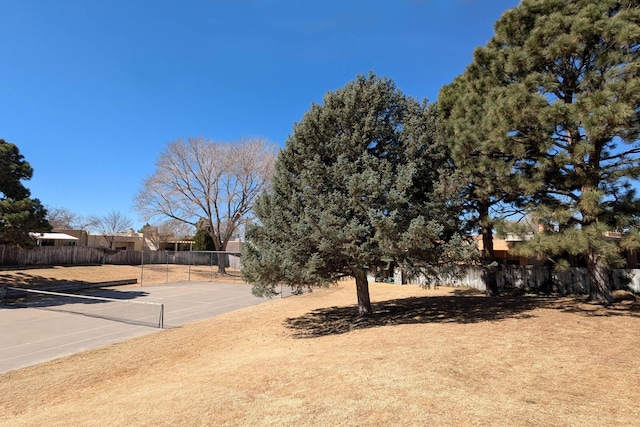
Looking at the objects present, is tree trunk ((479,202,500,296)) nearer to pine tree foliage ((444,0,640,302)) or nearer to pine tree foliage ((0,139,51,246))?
pine tree foliage ((444,0,640,302))

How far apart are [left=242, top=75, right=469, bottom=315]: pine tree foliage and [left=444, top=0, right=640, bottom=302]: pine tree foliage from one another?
224 cm

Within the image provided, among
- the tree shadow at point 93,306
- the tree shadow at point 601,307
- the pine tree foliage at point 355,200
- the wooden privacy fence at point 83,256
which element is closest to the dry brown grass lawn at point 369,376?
the tree shadow at point 601,307

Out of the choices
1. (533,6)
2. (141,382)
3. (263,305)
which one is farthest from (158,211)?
(533,6)

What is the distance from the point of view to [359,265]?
32.8 ft

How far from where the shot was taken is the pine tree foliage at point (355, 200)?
9.86 metres

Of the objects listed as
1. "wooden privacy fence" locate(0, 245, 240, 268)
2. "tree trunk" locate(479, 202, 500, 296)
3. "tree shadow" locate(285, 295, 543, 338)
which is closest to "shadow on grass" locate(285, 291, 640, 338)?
"tree shadow" locate(285, 295, 543, 338)

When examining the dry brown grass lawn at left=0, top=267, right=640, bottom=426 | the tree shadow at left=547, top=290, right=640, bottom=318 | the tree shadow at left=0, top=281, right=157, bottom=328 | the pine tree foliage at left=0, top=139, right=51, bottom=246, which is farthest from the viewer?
the pine tree foliage at left=0, top=139, right=51, bottom=246

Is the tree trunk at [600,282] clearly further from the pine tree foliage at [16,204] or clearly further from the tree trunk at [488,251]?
the pine tree foliage at [16,204]

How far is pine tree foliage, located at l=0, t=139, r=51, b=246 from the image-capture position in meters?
17.0

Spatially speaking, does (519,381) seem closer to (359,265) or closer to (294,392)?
(294,392)

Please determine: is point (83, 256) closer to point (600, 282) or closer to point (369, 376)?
point (369, 376)

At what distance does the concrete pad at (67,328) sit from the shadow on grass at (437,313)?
17.1 feet

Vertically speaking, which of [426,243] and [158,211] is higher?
[158,211]

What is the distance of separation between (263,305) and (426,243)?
35.0 feet
